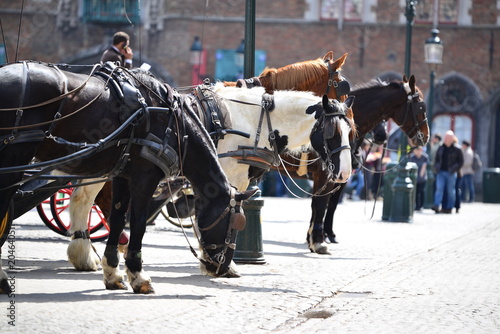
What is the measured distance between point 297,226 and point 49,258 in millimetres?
6779

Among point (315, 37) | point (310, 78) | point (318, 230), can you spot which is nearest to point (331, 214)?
point (318, 230)

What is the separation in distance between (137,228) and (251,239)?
2927 millimetres

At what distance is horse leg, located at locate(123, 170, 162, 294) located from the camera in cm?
794

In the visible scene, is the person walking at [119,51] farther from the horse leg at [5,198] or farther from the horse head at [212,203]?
the horse leg at [5,198]

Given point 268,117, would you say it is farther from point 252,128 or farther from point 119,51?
point 119,51

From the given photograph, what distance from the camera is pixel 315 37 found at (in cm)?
3391

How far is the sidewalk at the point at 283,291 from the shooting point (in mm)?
7016

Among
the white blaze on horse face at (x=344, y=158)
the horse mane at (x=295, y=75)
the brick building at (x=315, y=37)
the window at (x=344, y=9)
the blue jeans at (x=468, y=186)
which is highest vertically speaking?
the window at (x=344, y=9)

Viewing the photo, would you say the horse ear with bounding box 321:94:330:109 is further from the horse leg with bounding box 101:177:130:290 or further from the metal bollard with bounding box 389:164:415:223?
the metal bollard with bounding box 389:164:415:223

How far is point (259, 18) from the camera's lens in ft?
112

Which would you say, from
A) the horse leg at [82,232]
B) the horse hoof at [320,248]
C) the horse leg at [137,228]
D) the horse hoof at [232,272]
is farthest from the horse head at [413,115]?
the horse leg at [137,228]

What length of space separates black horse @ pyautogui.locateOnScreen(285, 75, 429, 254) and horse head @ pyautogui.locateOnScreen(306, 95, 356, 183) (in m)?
1.72

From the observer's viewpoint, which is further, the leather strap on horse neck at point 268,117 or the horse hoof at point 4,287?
the leather strap on horse neck at point 268,117

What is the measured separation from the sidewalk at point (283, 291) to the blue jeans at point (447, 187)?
26.6ft
